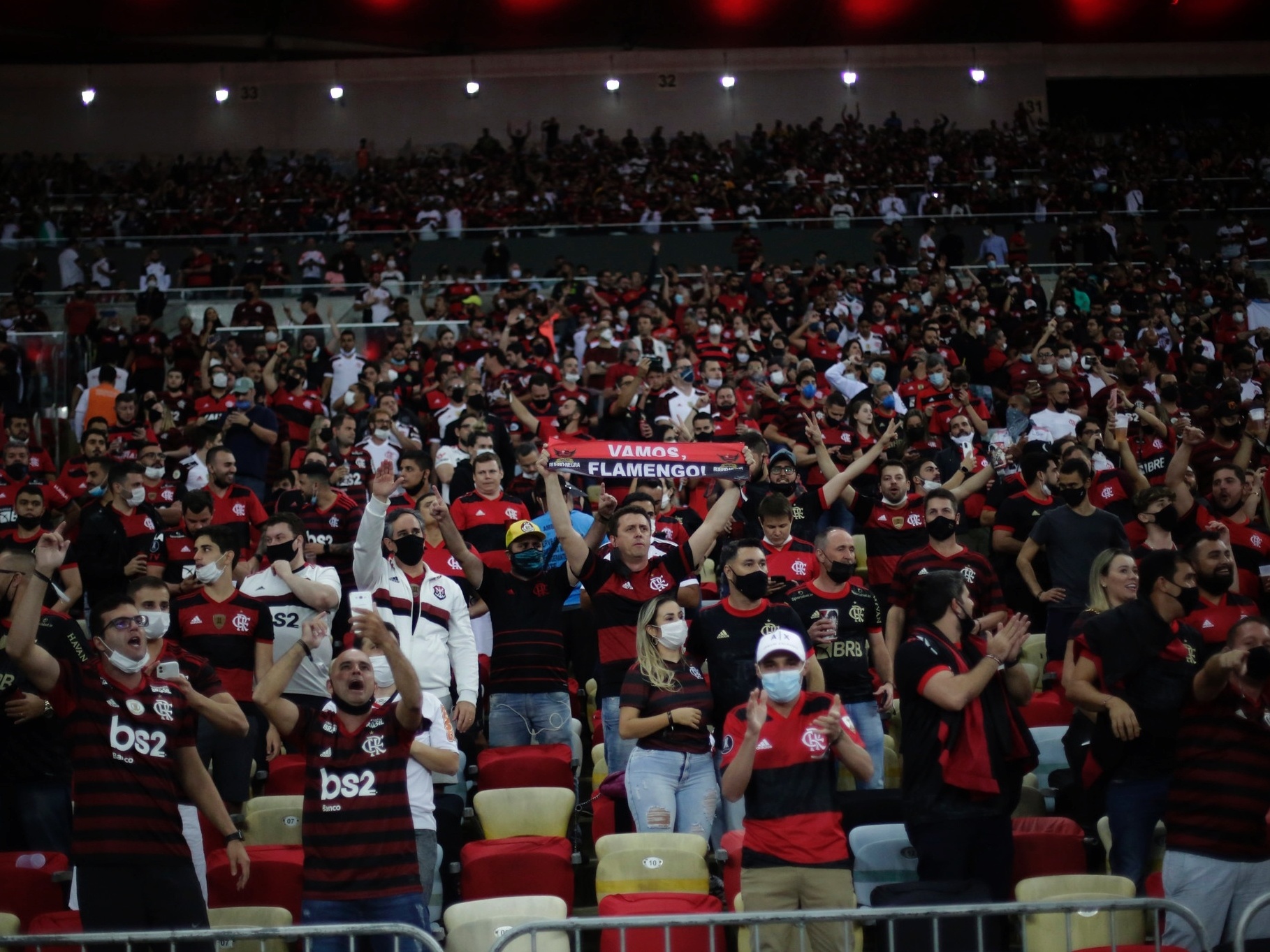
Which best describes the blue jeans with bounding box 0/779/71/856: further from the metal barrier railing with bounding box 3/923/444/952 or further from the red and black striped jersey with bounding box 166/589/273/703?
the metal barrier railing with bounding box 3/923/444/952

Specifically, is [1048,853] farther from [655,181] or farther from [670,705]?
[655,181]

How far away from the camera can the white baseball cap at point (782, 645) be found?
5367 millimetres

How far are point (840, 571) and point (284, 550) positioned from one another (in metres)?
3.00

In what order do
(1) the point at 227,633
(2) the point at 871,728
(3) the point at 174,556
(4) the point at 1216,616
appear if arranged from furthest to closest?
1. (3) the point at 174,556
2. (1) the point at 227,633
3. (2) the point at 871,728
4. (4) the point at 1216,616

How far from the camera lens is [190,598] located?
7430 mm

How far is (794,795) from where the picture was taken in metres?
5.34

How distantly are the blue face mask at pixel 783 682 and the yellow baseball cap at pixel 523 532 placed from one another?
244cm

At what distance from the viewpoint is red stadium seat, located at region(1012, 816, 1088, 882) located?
5.90 metres

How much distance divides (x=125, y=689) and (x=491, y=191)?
72.2 feet

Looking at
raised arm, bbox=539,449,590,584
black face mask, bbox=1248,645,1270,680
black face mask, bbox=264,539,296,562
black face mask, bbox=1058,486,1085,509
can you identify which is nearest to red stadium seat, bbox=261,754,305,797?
black face mask, bbox=264,539,296,562

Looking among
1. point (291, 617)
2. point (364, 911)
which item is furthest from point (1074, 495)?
point (364, 911)

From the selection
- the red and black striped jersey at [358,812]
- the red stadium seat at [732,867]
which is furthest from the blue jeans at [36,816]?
the red stadium seat at [732,867]

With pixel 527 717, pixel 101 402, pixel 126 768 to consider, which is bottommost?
pixel 126 768

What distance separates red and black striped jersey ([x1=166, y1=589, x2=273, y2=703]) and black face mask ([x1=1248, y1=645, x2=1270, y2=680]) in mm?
4673
